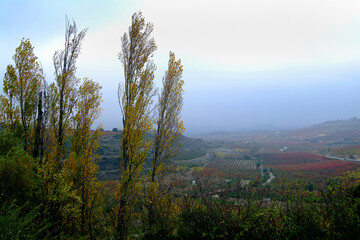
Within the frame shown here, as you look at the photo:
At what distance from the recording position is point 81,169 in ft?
31.8

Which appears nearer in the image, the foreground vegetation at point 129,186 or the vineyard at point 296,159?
the foreground vegetation at point 129,186

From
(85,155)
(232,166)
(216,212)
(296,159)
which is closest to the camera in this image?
(216,212)

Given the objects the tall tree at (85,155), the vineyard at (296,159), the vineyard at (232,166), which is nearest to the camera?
the tall tree at (85,155)

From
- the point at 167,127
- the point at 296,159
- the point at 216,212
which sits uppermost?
the point at 167,127

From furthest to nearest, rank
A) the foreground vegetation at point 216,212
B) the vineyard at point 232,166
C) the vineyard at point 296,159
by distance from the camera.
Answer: the vineyard at point 296,159 → the vineyard at point 232,166 → the foreground vegetation at point 216,212

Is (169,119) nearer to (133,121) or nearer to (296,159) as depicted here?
(133,121)

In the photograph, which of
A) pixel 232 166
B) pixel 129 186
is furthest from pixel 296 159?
pixel 129 186

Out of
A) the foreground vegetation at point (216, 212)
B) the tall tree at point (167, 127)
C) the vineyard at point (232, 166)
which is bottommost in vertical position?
the vineyard at point (232, 166)

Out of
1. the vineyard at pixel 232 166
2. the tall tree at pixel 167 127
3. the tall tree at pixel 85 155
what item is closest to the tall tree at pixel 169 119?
the tall tree at pixel 167 127

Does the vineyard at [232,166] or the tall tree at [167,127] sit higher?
the tall tree at [167,127]

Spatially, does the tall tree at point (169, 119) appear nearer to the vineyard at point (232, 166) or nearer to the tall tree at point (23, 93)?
the tall tree at point (23, 93)

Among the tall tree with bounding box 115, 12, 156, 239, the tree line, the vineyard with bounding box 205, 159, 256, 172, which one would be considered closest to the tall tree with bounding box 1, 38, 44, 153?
the tree line

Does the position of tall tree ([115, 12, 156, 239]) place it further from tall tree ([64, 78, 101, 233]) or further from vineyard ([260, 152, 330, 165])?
vineyard ([260, 152, 330, 165])

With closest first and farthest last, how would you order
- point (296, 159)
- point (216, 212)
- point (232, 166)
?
point (216, 212)
point (232, 166)
point (296, 159)
